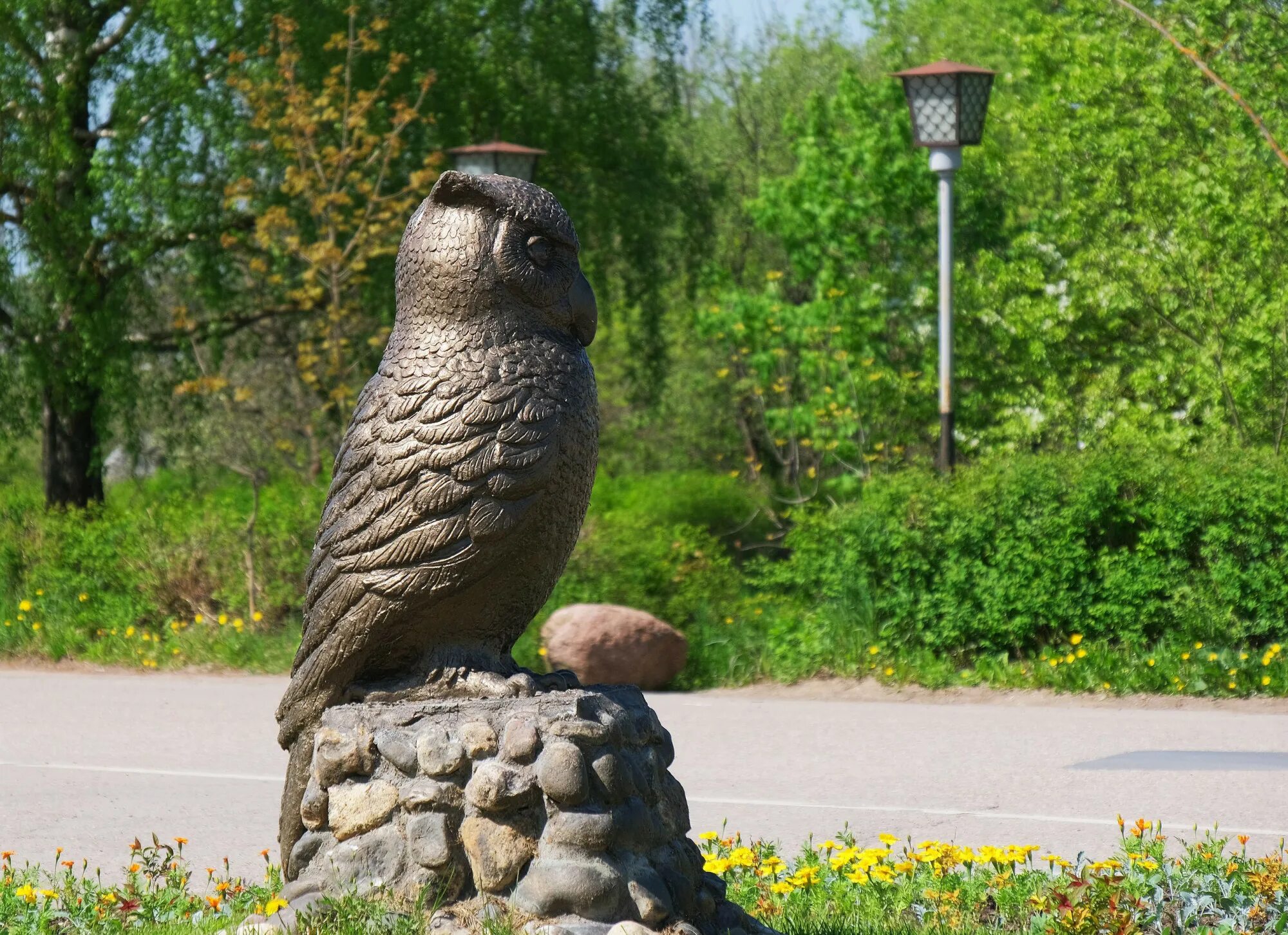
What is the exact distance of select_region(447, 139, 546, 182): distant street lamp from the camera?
1402 centimetres

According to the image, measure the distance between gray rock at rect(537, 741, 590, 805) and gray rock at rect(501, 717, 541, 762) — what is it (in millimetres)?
43

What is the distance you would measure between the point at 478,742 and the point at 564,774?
271 millimetres

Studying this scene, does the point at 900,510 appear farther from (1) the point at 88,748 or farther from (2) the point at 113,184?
(2) the point at 113,184

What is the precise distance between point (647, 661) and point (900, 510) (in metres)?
2.30

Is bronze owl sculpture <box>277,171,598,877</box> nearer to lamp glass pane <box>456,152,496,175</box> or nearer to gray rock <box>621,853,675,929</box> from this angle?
gray rock <box>621,853,675,929</box>

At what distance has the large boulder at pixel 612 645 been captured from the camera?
1091 centimetres

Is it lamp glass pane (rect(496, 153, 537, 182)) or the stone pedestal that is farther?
lamp glass pane (rect(496, 153, 537, 182))

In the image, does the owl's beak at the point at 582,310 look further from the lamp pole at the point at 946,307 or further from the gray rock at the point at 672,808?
the lamp pole at the point at 946,307

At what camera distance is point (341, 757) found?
4.39 metres

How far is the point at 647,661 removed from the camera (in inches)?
446

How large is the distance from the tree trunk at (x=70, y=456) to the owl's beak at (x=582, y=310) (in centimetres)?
1236

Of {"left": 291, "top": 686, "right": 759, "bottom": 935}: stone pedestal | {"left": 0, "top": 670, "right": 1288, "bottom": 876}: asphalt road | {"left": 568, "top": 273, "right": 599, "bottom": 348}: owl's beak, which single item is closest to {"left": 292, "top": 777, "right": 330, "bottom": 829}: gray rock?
{"left": 291, "top": 686, "right": 759, "bottom": 935}: stone pedestal

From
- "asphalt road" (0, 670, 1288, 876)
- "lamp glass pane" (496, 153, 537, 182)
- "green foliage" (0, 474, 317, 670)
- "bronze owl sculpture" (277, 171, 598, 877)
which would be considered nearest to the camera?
"bronze owl sculpture" (277, 171, 598, 877)

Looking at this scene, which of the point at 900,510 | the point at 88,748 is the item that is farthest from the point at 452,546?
the point at 900,510
